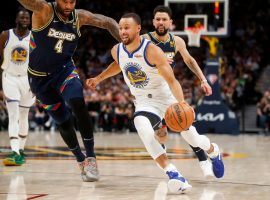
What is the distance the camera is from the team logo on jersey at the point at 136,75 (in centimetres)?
664

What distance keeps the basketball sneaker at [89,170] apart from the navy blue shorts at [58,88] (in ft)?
1.89

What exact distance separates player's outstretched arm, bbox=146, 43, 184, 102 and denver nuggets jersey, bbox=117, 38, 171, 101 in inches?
3.8

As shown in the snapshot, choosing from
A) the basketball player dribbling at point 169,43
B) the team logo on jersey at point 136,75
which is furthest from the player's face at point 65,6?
the basketball player dribbling at point 169,43

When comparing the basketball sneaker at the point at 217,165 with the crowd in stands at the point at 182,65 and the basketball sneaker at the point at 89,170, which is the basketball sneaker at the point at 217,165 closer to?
the basketball sneaker at the point at 89,170

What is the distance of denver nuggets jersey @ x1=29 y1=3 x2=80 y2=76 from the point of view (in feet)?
22.5

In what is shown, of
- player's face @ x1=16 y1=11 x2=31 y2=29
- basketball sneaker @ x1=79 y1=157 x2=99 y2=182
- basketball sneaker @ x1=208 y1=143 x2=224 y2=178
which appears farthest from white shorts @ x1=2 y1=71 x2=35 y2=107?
basketball sneaker @ x1=208 y1=143 x2=224 y2=178

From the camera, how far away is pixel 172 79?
6113 mm

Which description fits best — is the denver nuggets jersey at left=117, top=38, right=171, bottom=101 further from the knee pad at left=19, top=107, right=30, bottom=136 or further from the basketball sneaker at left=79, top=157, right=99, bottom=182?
the knee pad at left=19, top=107, right=30, bottom=136

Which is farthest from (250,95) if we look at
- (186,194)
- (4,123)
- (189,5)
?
(186,194)

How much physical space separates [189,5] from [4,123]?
697 cm

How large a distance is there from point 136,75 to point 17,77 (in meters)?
3.00

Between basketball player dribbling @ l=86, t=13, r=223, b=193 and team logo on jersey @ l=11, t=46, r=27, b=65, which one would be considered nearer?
basketball player dribbling @ l=86, t=13, r=223, b=193

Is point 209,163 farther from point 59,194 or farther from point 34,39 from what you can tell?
point 34,39

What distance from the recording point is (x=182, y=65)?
815 inches
